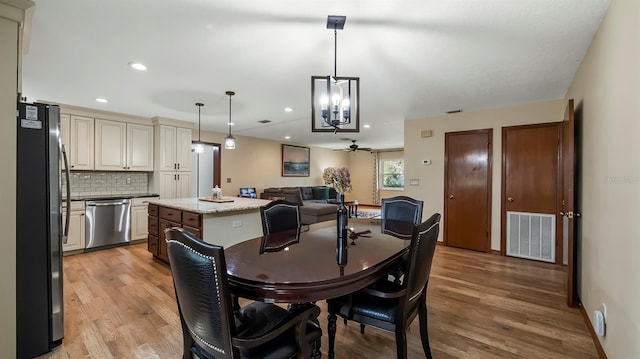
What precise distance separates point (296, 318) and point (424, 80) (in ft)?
9.59

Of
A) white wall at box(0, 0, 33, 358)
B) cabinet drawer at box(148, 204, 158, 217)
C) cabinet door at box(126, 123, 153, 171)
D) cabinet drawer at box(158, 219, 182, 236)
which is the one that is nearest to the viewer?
white wall at box(0, 0, 33, 358)

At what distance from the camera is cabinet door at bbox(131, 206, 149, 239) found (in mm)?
4996

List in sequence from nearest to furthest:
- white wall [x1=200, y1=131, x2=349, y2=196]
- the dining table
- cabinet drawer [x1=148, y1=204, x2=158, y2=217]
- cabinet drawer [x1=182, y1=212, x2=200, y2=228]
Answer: the dining table, cabinet drawer [x1=182, y1=212, x2=200, y2=228], cabinet drawer [x1=148, y1=204, x2=158, y2=217], white wall [x1=200, y1=131, x2=349, y2=196]

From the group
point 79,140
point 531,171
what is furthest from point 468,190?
point 79,140

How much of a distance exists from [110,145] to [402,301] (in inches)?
214

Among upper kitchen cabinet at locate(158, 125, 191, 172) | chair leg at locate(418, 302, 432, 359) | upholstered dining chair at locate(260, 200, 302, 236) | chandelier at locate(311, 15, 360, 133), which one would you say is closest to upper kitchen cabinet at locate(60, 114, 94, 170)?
upper kitchen cabinet at locate(158, 125, 191, 172)

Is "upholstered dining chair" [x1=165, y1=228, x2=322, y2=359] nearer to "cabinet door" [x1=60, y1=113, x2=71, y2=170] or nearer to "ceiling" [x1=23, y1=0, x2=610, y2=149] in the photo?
"ceiling" [x1=23, y1=0, x2=610, y2=149]

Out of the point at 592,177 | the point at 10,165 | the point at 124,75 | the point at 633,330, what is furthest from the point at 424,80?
the point at 10,165

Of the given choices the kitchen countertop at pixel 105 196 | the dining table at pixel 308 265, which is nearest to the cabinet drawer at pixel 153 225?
the kitchen countertop at pixel 105 196

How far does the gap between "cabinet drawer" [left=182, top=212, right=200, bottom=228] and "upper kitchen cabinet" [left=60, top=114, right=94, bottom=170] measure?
2437mm

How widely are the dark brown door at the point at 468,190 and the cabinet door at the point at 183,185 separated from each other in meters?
4.97

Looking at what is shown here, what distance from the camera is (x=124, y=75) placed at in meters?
3.13

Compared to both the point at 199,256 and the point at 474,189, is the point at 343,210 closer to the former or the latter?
the point at 199,256

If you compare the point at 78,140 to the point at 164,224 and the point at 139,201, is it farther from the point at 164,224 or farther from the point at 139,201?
the point at 164,224
